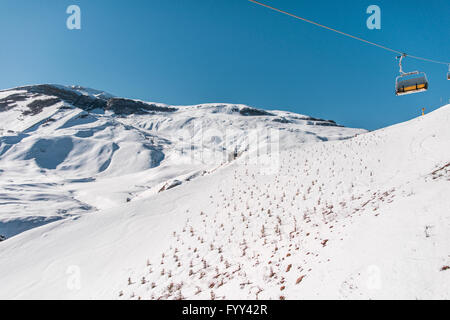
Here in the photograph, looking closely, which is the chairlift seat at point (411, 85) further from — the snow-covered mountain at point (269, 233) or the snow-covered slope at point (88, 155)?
the snow-covered slope at point (88, 155)

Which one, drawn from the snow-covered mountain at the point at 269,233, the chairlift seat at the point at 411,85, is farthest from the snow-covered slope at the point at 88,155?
the chairlift seat at the point at 411,85

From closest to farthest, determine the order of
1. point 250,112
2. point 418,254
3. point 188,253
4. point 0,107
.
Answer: point 418,254, point 188,253, point 0,107, point 250,112

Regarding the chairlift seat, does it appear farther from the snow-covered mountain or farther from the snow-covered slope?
the snow-covered slope

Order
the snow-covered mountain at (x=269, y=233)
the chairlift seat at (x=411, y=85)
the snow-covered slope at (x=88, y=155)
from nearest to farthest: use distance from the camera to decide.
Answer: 1. the snow-covered mountain at (x=269, y=233)
2. the chairlift seat at (x=411, y=85)
3. the snow-covered slope at (x=88, y=155)

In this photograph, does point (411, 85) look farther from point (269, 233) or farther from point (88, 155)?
point (88, 155)

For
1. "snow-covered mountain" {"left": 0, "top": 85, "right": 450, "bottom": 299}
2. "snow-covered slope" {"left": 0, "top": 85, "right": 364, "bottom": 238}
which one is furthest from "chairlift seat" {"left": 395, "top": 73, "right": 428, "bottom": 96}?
"snow-covered slope" {"left": 0, "top": 85, "right": 364, "bottom": 238}

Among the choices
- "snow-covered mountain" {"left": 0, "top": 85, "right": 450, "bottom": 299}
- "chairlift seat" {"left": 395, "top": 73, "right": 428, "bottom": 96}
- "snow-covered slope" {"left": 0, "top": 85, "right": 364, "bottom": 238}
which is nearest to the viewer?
"snow-covered mountain" {"left": 0, "top": 85, "right": 450, "bottom": 299}

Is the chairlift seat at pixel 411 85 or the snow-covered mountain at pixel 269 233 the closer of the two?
the snow-covered mountain at pixel 269 233

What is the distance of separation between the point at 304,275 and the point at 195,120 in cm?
10190

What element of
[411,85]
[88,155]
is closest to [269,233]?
[411,85]

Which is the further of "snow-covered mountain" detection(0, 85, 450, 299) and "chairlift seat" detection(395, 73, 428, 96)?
"chairlift seat" detection(395, 73, 428, 96)
